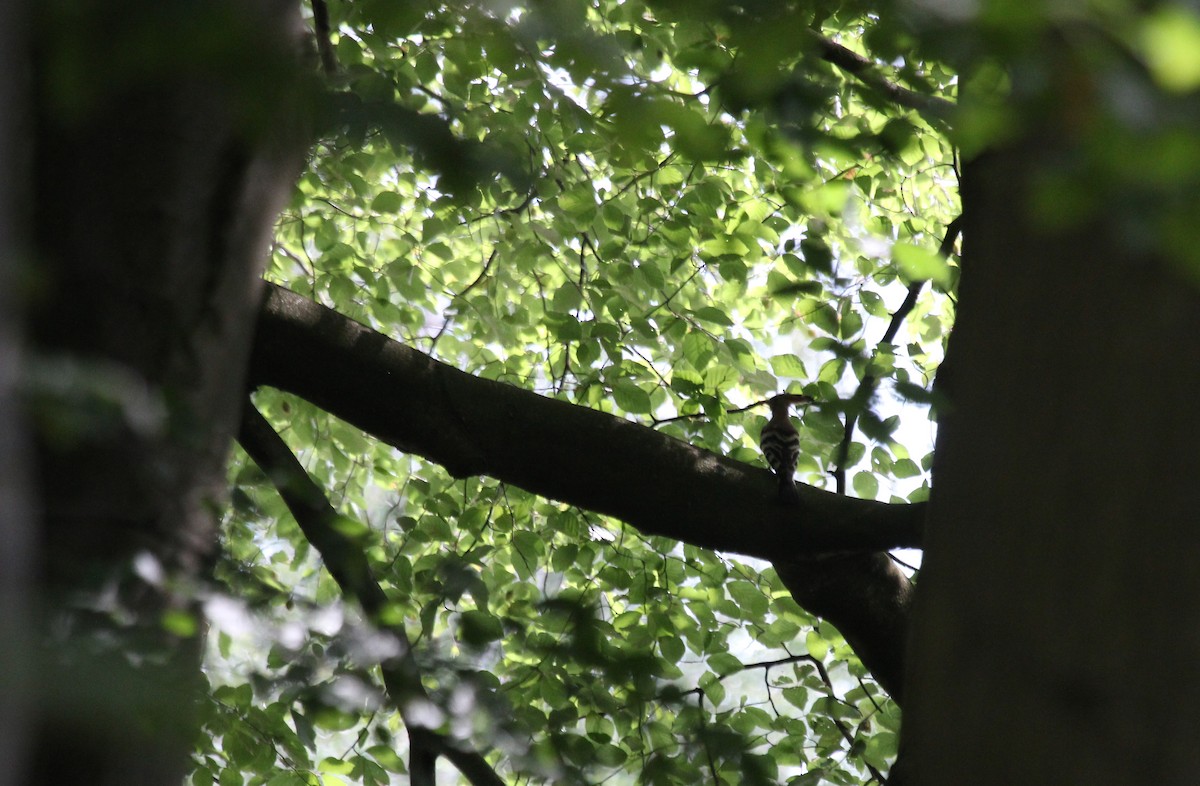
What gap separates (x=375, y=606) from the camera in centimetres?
275

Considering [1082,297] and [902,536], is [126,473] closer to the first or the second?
[1082,297]

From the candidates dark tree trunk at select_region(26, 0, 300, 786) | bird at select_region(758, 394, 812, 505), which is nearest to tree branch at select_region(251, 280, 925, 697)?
bird at select_region(758, 394, 812, 505)

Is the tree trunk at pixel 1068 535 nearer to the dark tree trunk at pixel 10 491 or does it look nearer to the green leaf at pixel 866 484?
the dark tree trunk at pixel 10 491

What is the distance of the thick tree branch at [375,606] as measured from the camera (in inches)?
85.4

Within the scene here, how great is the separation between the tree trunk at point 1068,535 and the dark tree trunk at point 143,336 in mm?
1104

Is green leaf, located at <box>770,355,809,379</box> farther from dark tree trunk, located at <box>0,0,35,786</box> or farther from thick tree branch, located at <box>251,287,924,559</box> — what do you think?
dark tree trunk, located at <box>0,0,35,786</box>

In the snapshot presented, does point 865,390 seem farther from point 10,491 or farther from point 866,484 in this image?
point 866,484

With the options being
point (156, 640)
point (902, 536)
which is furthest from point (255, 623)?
point (902, 536)

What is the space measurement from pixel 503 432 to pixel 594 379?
1608mm

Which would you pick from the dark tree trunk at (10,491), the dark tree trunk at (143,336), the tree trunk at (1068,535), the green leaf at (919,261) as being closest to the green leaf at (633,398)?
the green leaf at (919,261)

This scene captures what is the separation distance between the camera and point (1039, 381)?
1.58 meters

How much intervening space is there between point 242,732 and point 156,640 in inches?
109

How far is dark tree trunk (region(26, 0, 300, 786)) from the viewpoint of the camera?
60.6 inches

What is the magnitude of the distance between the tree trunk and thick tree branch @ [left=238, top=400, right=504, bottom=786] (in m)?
1.03
